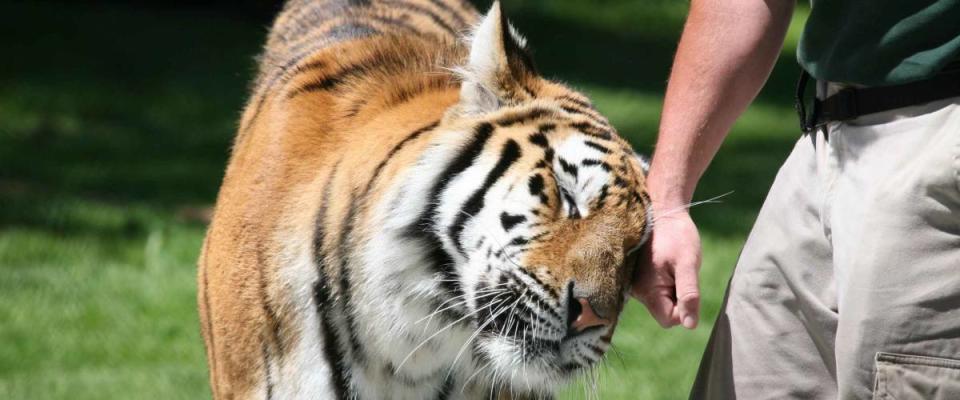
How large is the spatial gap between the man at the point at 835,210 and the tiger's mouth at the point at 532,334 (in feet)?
0.51

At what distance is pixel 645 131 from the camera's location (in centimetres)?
909

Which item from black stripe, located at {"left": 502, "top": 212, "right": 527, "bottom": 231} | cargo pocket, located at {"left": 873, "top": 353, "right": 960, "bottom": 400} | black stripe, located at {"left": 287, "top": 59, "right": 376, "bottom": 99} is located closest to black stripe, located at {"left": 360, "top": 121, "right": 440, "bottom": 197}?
black stripe, located at {"left": 502, "top": 212, "right": 527, "bottom": 231}

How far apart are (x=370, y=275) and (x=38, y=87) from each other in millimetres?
6716

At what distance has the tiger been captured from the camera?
7.79ft

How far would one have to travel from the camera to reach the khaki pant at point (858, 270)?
205 centimetres

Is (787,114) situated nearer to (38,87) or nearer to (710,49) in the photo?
(38,87)

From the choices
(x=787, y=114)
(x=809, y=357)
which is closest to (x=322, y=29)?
(x=809, y=357)

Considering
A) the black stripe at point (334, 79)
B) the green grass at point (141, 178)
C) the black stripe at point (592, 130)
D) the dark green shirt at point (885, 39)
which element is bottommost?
the green grass at point (141, 178)

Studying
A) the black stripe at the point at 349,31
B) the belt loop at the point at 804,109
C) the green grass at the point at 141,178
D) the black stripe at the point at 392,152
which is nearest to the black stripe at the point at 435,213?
the black stripe at the point at 392,152

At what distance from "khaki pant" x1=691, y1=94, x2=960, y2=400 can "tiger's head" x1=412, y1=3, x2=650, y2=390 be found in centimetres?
26

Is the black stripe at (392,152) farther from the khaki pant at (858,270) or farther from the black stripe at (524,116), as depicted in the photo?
the khaki pant at (858,270)

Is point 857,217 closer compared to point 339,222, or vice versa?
point 857,217

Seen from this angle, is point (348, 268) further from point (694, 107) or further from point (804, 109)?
point (804, 109)

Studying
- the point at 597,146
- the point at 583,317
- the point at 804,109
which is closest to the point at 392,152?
the point at 597,146
